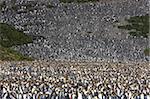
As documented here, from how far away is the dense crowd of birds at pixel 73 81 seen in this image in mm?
34812

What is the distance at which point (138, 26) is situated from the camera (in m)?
81.8

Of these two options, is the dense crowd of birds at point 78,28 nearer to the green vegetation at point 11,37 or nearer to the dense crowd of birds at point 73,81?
the green vegetation at point 11,37

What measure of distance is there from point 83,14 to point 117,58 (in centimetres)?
2460

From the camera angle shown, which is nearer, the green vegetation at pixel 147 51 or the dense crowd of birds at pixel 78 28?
the dense crowd of birds at pixel 78 28

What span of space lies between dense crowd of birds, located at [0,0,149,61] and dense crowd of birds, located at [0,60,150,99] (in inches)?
612

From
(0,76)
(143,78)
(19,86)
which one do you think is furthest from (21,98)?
(143,78)

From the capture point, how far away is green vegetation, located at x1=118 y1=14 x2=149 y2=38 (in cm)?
7788

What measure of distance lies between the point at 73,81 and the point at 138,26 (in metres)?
44.2

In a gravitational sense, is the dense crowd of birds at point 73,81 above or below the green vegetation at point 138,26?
above

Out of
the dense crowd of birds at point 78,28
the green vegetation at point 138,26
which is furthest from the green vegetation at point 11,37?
the green vegetation at point 138,26

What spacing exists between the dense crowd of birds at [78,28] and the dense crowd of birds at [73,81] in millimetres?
15542

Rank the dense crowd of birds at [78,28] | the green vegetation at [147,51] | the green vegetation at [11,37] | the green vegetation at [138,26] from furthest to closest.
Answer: the green vegetation at [138,26] < the green vegetation at [11,37] < the green vegetation at [147,51] < the dense crowd of birds at [78,28]

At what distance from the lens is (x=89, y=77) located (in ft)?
134

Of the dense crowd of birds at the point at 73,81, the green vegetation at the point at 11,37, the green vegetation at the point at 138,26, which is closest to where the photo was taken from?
the dense crowd of birds at the point at 73,81
